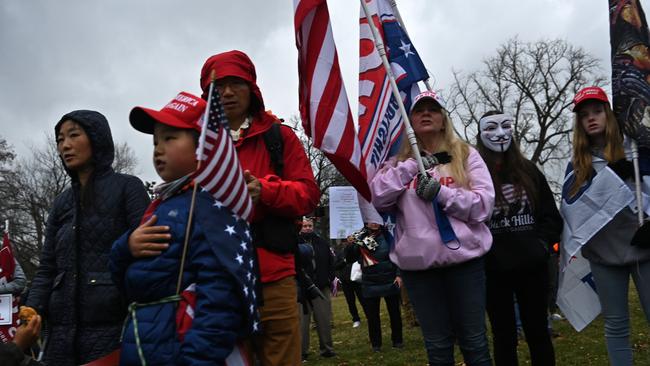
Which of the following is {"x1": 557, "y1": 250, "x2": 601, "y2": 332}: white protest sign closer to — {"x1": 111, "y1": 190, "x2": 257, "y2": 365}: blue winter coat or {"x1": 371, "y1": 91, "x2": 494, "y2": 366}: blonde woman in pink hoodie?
{"x1": 371, "y1": 91, "x2": 494, "y2": 366}: blonde woman in pink hoodie

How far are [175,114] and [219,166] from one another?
1.32 feet

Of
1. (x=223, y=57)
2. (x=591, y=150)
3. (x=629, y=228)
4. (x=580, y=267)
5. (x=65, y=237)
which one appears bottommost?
(x=580, y=267)

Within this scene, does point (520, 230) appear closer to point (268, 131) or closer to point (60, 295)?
point (268, 131)

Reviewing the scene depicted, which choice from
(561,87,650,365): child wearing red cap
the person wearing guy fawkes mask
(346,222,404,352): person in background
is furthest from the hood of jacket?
(346,222,404,352): person in background

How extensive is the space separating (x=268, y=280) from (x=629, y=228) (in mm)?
2705

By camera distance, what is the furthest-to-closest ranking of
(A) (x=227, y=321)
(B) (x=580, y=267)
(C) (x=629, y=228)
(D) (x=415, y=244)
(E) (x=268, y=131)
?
(B) (x=580, y=267) < (C) (x=629, y=228) < (D) (x=415, y=244) < (E) (x=268, y=131) < (A) (x=227, y=321)

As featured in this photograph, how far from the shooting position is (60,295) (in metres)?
3.07

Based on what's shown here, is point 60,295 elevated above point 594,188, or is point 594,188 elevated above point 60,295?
point 594,188

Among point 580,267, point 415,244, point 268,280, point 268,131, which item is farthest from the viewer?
point 580,267

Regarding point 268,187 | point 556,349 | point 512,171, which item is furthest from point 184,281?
point 556,349

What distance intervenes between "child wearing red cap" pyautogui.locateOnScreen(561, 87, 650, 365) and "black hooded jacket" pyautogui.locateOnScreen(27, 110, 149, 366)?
3.00 meters

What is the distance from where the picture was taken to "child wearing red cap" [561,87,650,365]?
3.88 m

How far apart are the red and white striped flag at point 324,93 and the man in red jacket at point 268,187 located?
0.44m

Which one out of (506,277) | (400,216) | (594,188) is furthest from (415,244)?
(594,188)
